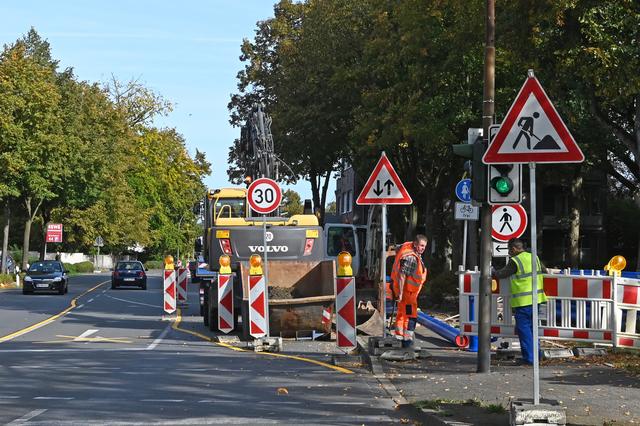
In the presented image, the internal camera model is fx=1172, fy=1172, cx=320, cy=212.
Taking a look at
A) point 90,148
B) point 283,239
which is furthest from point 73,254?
point 283,239

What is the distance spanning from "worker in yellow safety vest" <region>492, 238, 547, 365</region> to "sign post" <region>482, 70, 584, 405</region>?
5809mm

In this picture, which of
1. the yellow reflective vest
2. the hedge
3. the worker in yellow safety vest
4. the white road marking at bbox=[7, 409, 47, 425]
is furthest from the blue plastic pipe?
the hedge

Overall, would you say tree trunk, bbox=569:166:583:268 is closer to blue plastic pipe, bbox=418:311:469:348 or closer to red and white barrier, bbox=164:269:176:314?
red and white barrier, bbox=164:269:176:314

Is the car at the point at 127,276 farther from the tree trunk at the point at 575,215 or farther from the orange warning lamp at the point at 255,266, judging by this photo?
the orange warning lamp at the point at 255,266

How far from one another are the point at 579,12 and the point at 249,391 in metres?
16.5

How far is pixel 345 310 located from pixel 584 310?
3691 millimetres

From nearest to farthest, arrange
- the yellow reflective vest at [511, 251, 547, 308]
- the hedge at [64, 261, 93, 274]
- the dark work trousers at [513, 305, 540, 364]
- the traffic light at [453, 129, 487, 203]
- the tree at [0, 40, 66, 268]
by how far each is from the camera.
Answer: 1. the traffic light at [453, 129, 487, 203]
2. the dark work trousers at [513, 305, 540, 364]
3. the yellow reflective vest at [511, 251, 547, 308]
4. the tree at [0, 40, 66, 268]
5. the hedge at [64, 261, 93, 274]

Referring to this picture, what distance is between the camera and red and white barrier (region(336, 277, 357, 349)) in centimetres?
1839

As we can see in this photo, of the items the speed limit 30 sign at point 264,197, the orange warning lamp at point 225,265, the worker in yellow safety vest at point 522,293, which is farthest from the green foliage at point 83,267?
the worker in yellow safety vest at point 522,293

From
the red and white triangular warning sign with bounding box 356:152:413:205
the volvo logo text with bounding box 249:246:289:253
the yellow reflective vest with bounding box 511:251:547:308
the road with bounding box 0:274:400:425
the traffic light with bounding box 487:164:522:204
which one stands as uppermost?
the red and white triangular warning sign with bounding box 356:152:413:205

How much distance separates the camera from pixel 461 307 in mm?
18859

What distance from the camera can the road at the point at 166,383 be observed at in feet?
37.3

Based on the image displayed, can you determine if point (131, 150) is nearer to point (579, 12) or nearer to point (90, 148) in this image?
point (90, 148)

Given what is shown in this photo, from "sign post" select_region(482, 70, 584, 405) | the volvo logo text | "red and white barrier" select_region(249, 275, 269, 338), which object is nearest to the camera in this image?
"sign post" select_region(482, 70, 584, 405)
